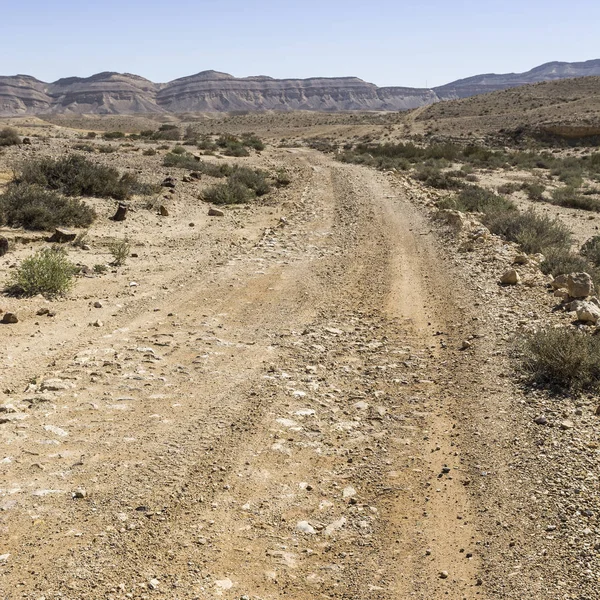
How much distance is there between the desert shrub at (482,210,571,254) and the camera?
13.2 metres

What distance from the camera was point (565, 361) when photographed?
21.2 ft

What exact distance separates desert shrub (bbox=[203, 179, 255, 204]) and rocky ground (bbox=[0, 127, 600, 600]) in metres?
9.02

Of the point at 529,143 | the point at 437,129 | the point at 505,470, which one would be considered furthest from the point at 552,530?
the point at 437,129

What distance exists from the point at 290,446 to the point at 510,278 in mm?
6080

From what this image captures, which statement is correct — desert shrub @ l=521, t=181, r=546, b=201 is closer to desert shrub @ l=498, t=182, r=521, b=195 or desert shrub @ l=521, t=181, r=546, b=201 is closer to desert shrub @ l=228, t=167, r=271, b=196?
desert shrub @ l=498, t=182, r=521, b=195

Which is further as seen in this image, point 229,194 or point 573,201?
point 573,201

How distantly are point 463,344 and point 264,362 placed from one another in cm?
248

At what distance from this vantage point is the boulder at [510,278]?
10258 millimetres

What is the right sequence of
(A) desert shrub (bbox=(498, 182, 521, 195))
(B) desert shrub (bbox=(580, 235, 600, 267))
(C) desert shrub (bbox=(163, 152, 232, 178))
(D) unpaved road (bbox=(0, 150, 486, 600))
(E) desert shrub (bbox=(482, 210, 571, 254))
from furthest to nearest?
(A) desert shrub (bbox=(498, 182, 521, 195)) < (C) desert shrub (bbox=(163, 152, 232, 178)) < (B) desert shrub (bbox=(580, 235, 600, 267)) < (E) desert shrub (bbox=(482, 210, 571, 254)) < (D) unpaved road (bbox=(0, 150, 486, 600))

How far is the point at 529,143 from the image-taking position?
5112cm

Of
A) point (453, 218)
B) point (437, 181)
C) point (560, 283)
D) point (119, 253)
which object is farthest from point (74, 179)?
point (437, 181)

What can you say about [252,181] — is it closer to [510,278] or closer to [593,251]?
[593,251]

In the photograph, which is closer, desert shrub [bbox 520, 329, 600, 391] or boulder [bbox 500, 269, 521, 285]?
desert shrub [bbox 520, 329, 600, 391]

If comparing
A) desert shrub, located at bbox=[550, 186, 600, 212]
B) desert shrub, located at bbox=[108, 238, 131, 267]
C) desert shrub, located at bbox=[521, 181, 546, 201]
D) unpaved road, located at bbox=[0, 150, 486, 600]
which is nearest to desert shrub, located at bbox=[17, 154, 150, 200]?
desert shrub, located at bbox=[108, 238, 131, 267]
